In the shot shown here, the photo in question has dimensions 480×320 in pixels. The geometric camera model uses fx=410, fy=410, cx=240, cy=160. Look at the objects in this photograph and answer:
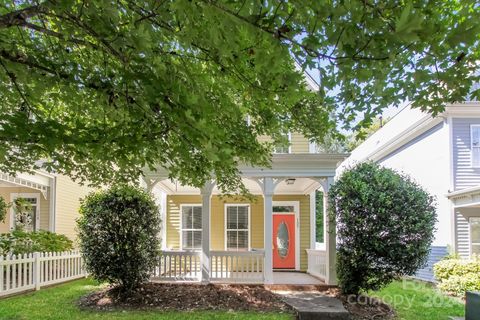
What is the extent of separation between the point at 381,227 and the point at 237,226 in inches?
273

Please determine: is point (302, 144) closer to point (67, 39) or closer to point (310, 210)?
point (310, 210)

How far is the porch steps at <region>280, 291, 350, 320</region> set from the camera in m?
7.39

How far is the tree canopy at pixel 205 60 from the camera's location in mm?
2654

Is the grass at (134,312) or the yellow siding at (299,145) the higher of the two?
the yellow siding at (299,145)

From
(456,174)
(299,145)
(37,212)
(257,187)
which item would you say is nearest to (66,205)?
(37,212)

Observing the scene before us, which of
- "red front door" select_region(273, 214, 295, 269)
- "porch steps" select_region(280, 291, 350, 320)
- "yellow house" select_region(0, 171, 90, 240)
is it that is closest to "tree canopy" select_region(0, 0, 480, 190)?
"porch steps" select_region(280, 291, 350, 320)

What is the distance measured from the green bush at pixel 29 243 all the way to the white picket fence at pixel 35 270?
0.49 meters

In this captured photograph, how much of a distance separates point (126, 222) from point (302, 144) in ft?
19.9

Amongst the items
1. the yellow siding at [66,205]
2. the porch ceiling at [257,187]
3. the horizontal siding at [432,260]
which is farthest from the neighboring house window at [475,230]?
the yellow siding at [66,205]

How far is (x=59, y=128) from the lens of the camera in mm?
4043

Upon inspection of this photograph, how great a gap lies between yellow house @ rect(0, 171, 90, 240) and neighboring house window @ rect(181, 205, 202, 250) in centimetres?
401

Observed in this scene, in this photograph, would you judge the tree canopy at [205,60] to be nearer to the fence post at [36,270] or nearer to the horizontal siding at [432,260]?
the fence post at [36,270]

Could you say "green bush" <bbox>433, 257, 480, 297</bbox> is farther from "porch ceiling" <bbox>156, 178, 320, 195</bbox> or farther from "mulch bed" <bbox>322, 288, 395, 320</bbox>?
"porch ceiling" <bbox>156, 178, 320, 195</bbox>

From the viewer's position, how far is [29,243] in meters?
10.9
